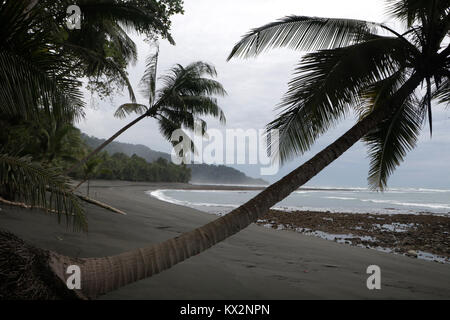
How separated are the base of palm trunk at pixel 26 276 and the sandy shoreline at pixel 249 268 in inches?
20.9

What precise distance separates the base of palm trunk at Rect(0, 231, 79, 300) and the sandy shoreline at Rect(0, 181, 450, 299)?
53 centimetres

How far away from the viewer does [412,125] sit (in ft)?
16.4

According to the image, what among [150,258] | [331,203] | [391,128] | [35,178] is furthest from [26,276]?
[331,203]

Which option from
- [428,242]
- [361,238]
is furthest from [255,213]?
[428,242]

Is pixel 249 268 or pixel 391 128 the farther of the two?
pixel 391 128

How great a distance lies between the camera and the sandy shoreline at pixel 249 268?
124 inches

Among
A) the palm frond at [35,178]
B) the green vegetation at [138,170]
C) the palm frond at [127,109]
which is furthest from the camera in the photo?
the green vegetation at [138,170]

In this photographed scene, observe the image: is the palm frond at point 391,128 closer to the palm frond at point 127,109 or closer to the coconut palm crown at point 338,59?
the coconut palm crown at point 338,59

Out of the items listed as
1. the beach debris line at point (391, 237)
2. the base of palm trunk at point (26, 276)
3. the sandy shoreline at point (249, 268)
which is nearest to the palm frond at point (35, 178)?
the base of palm trunk at point (26, 276)

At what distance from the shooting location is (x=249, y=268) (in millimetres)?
4180

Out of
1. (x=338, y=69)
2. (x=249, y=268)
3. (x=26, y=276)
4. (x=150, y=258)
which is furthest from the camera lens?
(x=249, y=268)

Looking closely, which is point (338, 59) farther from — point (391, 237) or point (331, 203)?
point (331, 203)

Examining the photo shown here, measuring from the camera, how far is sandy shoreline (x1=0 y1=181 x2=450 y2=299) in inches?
124

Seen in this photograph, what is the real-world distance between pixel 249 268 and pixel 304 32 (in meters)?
3.39
